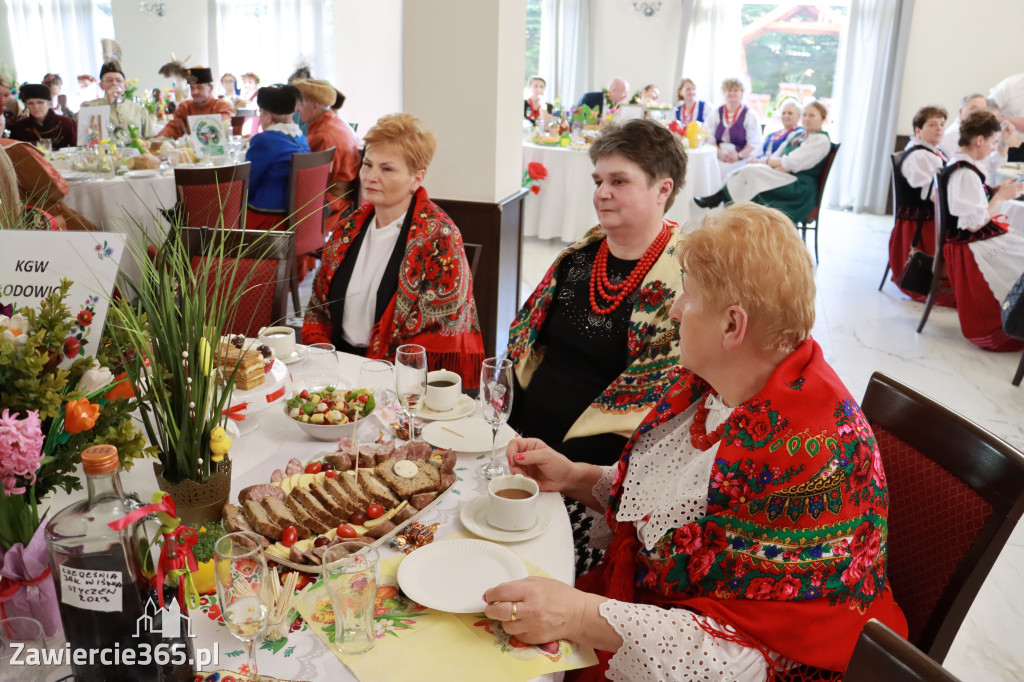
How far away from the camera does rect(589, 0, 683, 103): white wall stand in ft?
35.5

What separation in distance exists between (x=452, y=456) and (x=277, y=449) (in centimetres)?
38

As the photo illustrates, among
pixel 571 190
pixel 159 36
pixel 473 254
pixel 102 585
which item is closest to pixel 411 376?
pixel 102 585

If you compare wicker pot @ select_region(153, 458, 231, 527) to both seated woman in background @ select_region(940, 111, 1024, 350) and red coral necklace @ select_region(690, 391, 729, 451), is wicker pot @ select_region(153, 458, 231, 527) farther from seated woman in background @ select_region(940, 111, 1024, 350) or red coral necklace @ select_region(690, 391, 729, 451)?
seated woman in background @ select_region(940, 111, 1024, 350)

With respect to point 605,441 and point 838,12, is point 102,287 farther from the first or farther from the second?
point 838,12

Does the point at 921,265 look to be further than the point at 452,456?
Yes

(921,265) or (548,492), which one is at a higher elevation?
(548,492)

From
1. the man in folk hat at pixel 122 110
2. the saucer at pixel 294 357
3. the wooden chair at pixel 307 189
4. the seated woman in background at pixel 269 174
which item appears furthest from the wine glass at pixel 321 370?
the man in folk hat at pixel 122 110

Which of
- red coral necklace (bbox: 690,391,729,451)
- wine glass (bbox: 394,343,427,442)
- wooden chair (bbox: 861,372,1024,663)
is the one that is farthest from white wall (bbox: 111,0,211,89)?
wooden chair (bbox: 861,372,1024,663)

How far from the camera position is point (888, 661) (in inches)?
32.1

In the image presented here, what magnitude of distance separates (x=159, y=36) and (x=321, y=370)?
1284 cm

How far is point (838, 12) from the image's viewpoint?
10320 millimetres

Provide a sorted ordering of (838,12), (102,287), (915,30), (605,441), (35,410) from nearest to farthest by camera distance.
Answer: (35,410)
(102,287)
(605,441)
(915,30)
(838,12)

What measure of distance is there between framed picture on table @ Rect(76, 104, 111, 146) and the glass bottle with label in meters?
5.25

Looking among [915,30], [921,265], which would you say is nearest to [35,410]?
[921,265]
